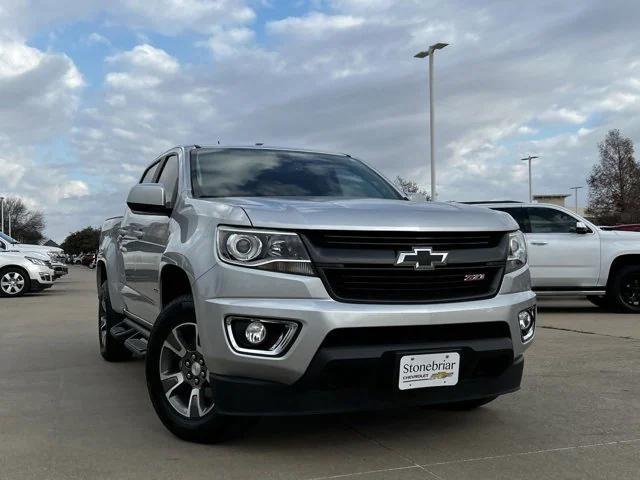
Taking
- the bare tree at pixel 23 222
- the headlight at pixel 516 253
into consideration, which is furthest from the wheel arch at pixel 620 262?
the bare tree at pixel 23 222

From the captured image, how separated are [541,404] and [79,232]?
15456 centimetres

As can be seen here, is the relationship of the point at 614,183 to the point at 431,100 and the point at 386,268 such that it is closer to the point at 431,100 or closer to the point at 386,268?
the point at 431,100

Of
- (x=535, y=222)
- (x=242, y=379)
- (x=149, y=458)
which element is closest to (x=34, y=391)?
(x=149, y=458)

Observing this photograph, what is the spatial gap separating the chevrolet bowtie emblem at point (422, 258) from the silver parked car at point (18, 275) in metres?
15.4

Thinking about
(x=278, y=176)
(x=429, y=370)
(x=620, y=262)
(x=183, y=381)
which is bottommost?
(x=183, y=381)

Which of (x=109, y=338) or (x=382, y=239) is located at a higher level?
(x=382, y=239)

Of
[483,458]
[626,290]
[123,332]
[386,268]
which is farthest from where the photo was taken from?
[626,290]

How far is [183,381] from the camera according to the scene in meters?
4.03

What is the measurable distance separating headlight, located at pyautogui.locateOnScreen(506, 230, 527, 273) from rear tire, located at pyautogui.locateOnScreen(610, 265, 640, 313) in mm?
7986

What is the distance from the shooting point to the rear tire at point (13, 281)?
55.4 ft

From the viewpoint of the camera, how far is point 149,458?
376cm

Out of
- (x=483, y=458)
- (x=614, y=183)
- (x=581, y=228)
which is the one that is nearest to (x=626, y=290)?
(x=581, y=228)

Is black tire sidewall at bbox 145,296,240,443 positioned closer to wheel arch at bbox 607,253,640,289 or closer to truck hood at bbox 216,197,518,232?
truck hood at bbox 216,197,518,232

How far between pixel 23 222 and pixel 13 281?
110m
